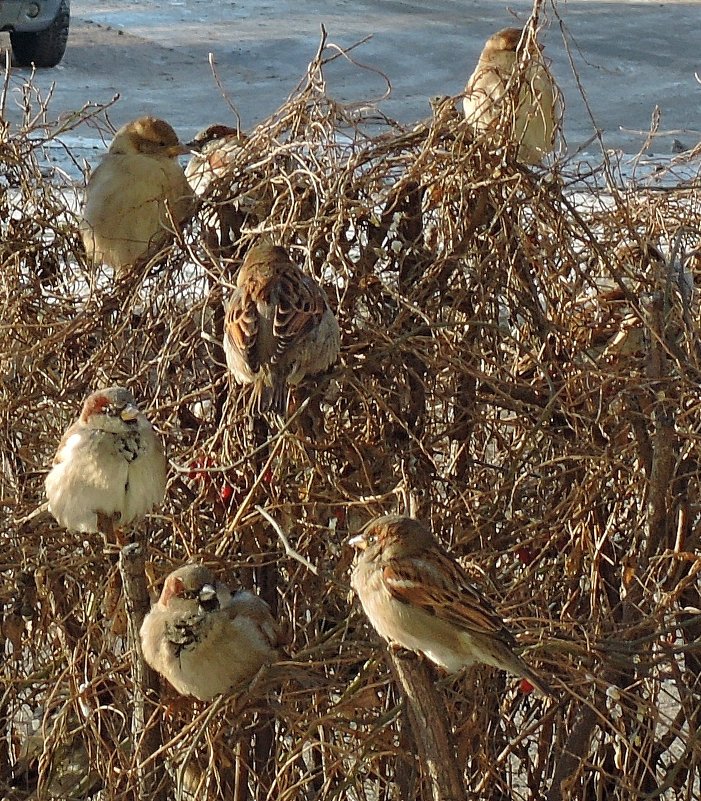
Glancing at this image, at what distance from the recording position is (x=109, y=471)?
2576mm

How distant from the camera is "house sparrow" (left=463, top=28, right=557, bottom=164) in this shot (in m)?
2.87

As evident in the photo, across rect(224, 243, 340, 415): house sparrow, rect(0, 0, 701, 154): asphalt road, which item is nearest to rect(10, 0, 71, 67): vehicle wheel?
rect(0, 0, 701, 154): asphalt road

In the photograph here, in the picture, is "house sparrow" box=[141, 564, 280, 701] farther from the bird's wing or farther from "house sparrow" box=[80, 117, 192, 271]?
"house sparrow" box=[80, 117, 192, 271]

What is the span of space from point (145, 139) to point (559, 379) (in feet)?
4.46

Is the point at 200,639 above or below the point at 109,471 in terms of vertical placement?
below

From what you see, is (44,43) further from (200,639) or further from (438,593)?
(438,593)

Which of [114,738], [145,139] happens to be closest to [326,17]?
[145,139]

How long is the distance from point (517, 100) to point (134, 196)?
3.47ft

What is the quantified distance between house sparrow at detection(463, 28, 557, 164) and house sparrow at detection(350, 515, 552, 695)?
994mm

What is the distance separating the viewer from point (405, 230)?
2.89m

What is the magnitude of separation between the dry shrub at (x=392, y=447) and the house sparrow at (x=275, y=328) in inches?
2.8

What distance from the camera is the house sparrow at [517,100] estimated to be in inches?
113

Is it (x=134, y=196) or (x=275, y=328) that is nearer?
(x=275, y=328)

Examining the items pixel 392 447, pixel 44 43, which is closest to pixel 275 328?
pixel 392 447
